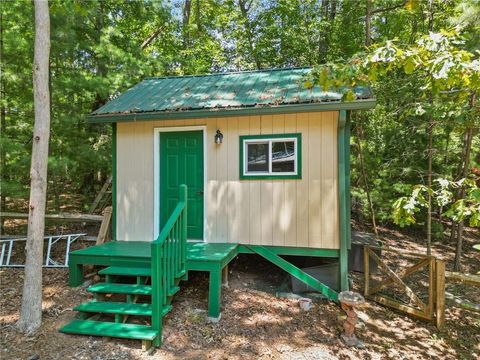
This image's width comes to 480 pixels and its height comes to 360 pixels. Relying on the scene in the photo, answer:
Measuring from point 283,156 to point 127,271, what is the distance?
2.84 m

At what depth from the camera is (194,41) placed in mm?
13609

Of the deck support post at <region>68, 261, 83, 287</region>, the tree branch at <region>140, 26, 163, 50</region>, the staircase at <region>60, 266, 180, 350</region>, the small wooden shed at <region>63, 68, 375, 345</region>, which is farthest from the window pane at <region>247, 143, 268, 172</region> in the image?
the tree branch at <region>140, 26, 163, 50</region>

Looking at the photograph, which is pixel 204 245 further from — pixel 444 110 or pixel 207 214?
pixel 444 110

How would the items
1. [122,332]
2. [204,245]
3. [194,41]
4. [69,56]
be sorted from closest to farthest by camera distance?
[122,332], [204,245], [69,56], [194,41]

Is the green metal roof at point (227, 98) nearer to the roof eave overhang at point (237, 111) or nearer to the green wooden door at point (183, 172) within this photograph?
the roof eave overhang at point (237, 111)

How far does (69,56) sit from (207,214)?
5.78m

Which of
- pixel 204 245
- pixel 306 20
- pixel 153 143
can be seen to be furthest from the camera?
pixel 306 20

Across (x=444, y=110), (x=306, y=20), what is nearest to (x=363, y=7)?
(x=306, y=20)

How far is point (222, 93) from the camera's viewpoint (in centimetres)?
561

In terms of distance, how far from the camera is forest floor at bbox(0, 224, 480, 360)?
10.7ft

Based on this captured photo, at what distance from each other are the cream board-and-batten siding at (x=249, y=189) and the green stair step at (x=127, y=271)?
4.08 ft

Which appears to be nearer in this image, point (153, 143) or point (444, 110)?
point (444, 110)

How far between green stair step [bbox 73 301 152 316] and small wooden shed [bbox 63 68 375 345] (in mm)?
657

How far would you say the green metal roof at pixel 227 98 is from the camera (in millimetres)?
4637
